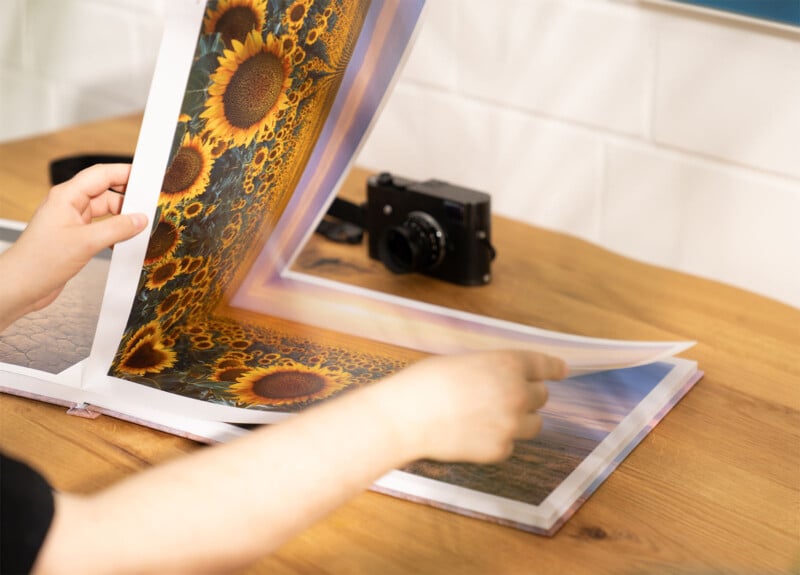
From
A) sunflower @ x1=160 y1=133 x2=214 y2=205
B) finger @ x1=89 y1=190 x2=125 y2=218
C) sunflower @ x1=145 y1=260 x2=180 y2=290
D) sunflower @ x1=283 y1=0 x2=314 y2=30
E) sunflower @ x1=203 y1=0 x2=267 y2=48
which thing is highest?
sunflower @ x1=283 y1=0 x2=314 y2=30

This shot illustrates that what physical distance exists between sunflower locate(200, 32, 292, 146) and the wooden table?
0.21 m

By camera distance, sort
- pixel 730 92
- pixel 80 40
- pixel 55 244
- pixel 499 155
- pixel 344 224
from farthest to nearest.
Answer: pixel 80 40
pixel 499 155
pixel 344 224
pixel 730 92
pixel 55 244

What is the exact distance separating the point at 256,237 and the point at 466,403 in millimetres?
319

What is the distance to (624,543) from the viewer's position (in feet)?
1.76

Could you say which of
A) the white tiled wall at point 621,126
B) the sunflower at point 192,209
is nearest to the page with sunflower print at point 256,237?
the sunflower at point 192,209

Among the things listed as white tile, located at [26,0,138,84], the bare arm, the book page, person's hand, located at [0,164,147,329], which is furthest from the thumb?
white tile, located at [26,0,138,84]

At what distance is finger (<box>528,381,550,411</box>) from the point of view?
53 cm

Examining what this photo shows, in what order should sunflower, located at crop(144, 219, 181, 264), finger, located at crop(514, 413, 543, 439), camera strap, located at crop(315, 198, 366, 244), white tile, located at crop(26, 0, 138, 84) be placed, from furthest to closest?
white tile, located at crop(26, 0, 138, 84) < camera strap, located at crop(315, 198, 366, 244) < sunflower, located at crop(144, 219, 181, 264) < finger, located at crop(514, 413, 543, 439)

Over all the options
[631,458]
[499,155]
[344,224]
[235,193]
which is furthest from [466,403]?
[499,155]

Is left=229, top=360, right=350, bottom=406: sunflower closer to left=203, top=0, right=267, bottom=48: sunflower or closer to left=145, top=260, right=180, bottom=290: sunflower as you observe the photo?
left=145, top=260, right=180, bottom=290: sunflower

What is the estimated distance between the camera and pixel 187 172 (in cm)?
63

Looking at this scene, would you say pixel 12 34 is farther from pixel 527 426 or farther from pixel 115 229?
pixel 527 426

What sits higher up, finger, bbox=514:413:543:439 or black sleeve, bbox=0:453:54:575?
finger, bbox=514:413:543:439

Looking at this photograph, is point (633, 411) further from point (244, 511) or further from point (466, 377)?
point (244, 511)
